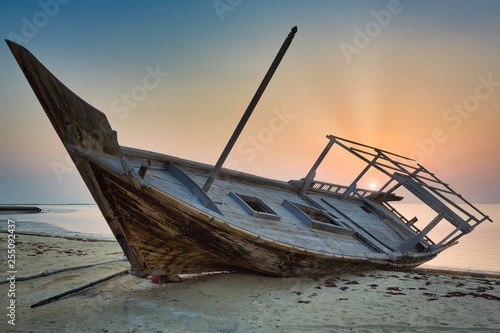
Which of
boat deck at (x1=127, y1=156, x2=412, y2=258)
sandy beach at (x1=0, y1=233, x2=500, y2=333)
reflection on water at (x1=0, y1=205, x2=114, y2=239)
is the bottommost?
reflection on water at (x1=0, y1=205, x2=114, y2=239)

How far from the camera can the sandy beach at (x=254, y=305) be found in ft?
15.9

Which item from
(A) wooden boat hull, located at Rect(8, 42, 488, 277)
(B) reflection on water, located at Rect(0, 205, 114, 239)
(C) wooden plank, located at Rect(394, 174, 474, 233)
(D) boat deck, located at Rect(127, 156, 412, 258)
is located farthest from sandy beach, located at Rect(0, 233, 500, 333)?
(B) reflection on water, located at Rect(0, 205, 114, 239)

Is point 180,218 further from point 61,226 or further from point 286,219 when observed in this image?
point 61,226

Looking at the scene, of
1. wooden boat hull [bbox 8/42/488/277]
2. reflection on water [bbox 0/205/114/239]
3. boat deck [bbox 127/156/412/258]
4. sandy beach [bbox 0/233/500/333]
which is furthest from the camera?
reflection on water [bbox 0/205/114/239]

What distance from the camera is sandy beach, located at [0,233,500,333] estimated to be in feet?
15.9

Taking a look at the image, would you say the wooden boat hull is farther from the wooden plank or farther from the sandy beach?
the sandy beach

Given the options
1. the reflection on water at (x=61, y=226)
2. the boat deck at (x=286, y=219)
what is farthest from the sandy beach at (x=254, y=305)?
the reflection on water at (x=61, y=226)

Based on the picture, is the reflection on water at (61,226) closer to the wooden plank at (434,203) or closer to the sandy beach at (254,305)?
the sandy beach at (254,305)

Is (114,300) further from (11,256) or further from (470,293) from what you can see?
(470,293)

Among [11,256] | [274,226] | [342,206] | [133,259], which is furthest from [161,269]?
[342,206]

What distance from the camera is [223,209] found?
22.6 ft

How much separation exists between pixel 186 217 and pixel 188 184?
6.06 ft

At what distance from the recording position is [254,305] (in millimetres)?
5809

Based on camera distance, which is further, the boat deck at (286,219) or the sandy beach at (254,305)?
the boat deck at (286,219)
